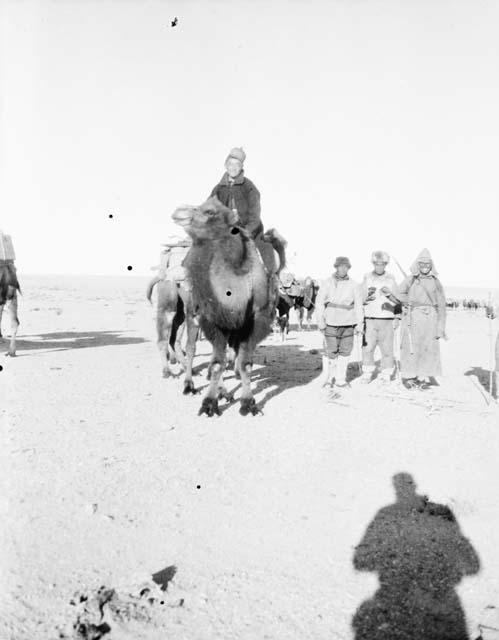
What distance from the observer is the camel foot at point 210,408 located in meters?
7.79

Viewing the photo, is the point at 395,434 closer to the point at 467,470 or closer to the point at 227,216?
the point at 467,470

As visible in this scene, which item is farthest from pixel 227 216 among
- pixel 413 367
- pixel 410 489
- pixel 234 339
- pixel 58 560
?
pixel 413 367

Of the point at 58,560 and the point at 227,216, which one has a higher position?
the point at 227,216

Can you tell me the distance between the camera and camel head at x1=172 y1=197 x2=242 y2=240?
706 cm

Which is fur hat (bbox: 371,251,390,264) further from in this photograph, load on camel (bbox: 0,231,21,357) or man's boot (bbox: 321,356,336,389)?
load on camel (bbox: 0,231,21,357)

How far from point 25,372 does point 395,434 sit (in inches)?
275

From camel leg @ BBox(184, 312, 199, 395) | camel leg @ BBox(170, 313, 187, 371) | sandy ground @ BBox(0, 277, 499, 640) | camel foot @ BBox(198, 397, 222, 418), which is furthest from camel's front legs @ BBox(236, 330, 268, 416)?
camel leg @ BBox(170, 313, 187, 371)

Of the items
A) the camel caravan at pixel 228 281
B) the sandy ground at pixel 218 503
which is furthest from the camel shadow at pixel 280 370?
the camel caravan at pixel 228 281

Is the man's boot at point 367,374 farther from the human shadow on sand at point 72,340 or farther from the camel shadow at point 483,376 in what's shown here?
the human shadow on sand at point 72,340

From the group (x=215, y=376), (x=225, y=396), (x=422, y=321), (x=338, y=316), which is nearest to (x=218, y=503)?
(x=215, y=376)

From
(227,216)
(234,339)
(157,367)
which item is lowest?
(157,367)

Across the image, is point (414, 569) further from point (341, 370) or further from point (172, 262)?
point (172, 262)

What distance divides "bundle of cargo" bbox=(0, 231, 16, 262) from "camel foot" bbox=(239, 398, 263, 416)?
7.75 metres

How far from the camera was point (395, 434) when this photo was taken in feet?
23.9
